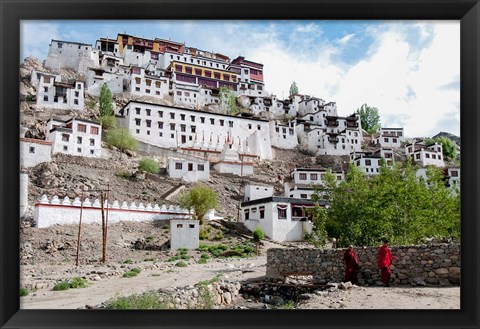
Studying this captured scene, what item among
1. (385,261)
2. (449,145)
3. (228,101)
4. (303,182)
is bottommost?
(385,261)

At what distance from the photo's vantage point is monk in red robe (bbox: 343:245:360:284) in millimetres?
5176

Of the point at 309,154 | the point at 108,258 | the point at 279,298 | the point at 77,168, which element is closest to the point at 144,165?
the point at 77,168

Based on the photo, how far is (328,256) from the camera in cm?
571

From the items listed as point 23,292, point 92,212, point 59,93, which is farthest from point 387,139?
point 23,292

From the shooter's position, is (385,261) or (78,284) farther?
(78,284)

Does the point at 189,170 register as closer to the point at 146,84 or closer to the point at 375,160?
the point at 375,160

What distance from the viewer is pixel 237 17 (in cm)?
279

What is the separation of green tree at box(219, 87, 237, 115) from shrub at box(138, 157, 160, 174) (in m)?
10.4

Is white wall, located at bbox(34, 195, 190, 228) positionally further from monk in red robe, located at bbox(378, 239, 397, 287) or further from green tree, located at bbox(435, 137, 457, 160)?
green tree, located at bbox(435, 137, 457, 160)

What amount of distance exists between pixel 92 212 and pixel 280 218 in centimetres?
549

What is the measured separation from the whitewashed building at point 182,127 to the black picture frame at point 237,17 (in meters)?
17.6

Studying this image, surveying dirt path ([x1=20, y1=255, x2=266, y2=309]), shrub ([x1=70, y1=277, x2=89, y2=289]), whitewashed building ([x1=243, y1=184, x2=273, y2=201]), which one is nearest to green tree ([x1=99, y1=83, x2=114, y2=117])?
whitewashed building ([x1=243, y1=184, x2=273, y2=201])

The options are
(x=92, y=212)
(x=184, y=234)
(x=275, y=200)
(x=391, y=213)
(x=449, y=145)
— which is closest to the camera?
(x=449, y=145)

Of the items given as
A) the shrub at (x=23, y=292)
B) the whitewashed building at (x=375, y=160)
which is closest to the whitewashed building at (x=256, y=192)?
the whitewashed building at (x=375, y=160)
